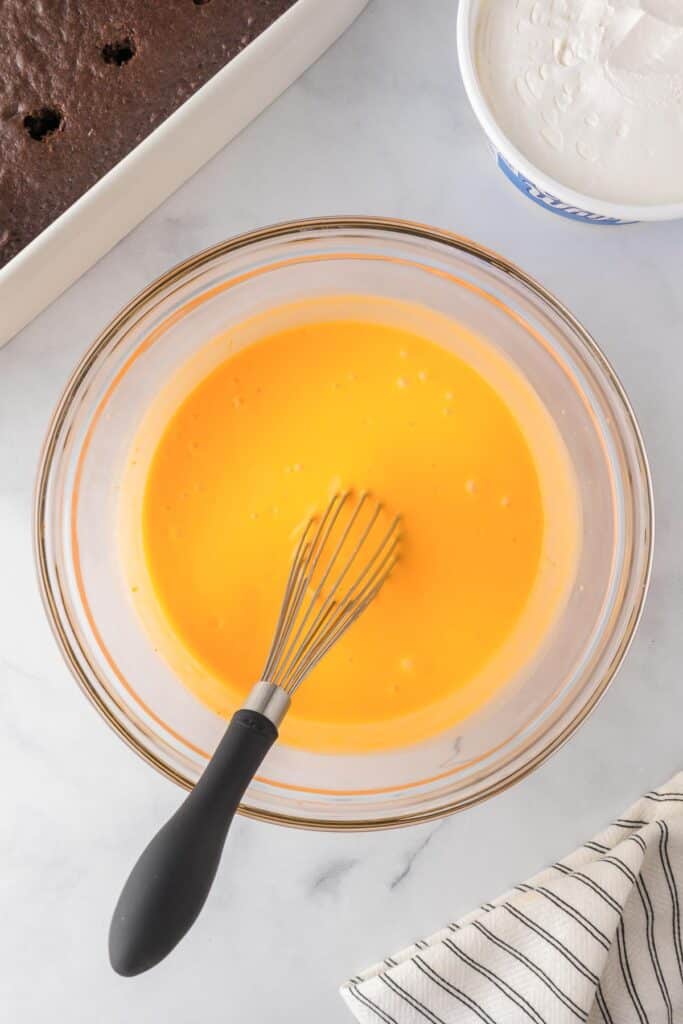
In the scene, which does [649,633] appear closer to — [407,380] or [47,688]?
[407,380]

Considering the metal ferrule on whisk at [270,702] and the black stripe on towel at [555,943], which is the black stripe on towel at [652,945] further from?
the metal ferrule on whisk at [270,702]

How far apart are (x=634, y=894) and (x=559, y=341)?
0.54 meters

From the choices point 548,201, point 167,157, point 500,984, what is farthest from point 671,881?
point 167,157

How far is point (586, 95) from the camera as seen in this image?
863 mm

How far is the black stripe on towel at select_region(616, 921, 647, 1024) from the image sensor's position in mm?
955

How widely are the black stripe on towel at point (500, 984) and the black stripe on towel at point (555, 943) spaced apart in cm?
6

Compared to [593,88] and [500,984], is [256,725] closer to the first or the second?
[500,984]

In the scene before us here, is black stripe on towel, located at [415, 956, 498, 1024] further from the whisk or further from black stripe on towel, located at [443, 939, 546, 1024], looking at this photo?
the whisk

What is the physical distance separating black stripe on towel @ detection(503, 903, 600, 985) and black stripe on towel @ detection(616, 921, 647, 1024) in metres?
0.05

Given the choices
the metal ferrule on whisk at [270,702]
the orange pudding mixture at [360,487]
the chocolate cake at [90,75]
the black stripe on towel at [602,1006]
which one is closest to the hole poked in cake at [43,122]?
the chocolate cake at [90,75]

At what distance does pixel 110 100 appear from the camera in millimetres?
896

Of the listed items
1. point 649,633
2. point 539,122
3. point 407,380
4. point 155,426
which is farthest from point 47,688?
point 539,122

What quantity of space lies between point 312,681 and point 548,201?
0.50 meters

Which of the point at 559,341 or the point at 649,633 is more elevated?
the point at 559,341
